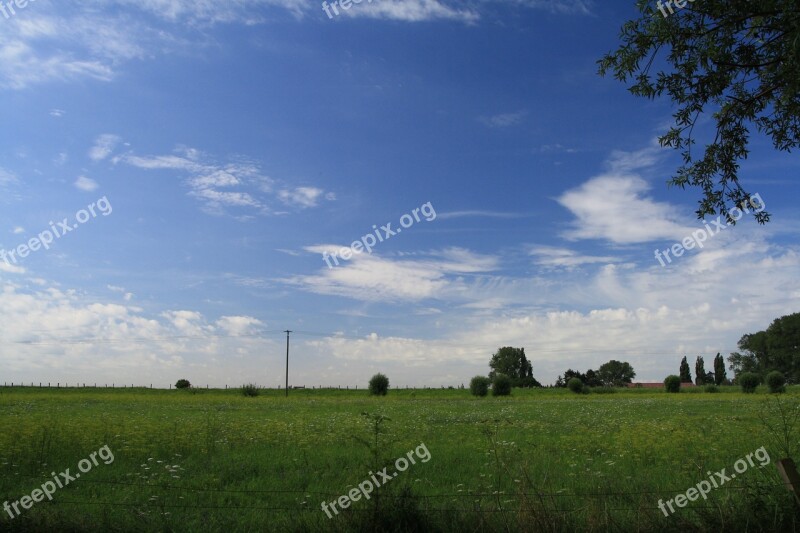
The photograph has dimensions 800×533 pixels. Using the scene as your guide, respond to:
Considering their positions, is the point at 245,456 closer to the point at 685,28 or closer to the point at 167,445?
the point at 167,445

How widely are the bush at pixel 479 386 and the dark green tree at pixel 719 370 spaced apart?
93616 mm

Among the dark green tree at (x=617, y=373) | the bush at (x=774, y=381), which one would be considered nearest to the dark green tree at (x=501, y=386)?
the bush at (x=774, y=381)

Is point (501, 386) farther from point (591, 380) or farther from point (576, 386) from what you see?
point (591, 380)

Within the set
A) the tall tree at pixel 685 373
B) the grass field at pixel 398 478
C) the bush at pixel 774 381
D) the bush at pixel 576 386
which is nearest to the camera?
the grass field at pixel 398 478

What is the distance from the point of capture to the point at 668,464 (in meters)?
13.9

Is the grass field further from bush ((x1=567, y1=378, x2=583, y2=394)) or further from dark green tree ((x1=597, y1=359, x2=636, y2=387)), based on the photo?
dark green tree ((x1=597, y1=359, x2=636, y2=387))

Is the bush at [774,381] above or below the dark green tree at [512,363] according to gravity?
below

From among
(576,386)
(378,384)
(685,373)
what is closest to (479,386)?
(378,384)

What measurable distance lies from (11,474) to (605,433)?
58.3 feet

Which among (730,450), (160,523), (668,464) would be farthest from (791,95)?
(160,523)

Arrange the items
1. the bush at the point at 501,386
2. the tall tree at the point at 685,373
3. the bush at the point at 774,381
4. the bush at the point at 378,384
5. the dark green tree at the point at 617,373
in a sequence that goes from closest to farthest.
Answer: the bush at the point at 774,381
the bush at the point at 501,386
the bush at the point at 378,384
the tall tree at the point at 685,373
the dark green tree at the point at 617,373

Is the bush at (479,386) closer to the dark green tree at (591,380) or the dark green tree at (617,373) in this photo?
the dark green tree at (591,380)

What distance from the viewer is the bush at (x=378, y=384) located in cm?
7675

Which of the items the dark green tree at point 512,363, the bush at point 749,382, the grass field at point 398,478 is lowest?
the grass field at point 398,478
